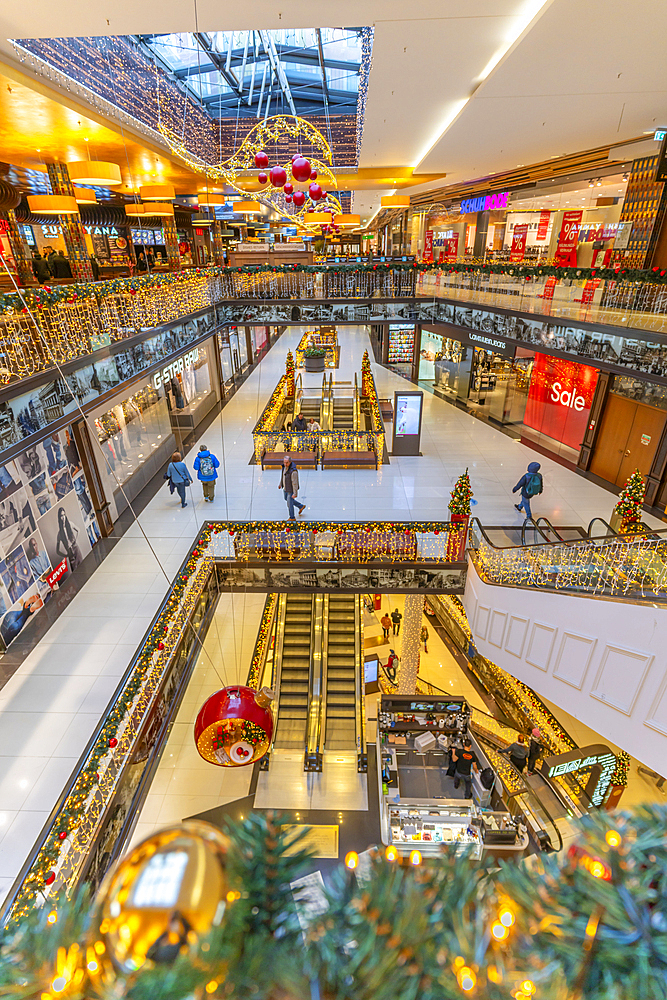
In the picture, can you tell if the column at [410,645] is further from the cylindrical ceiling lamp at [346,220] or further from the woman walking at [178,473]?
the cylindrical ceiling lamp at [346,220]

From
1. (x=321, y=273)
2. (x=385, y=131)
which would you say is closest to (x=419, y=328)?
(x=321, y=273)

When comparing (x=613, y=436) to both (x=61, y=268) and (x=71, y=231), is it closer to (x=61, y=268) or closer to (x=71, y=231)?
(x=61, y=268)

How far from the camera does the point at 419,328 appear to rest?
19.8m

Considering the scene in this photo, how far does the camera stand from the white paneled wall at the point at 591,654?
617cm

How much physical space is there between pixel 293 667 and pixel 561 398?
11420 mm

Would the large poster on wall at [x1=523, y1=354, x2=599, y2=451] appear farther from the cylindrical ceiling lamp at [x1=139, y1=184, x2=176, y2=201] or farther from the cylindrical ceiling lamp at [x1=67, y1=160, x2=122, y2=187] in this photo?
the cylindrical ceiling lamp at [x1=67, y1=160, x2=122, y2=187]

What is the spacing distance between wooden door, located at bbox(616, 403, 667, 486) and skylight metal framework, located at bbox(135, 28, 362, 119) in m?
10.4

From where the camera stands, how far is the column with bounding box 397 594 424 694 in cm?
1243

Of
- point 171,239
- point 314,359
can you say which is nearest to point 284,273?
point 314,359

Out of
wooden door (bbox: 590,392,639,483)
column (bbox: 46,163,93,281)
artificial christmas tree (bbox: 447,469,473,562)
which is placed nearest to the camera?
artificial christmas tree (bbox: 447,469,473,562)

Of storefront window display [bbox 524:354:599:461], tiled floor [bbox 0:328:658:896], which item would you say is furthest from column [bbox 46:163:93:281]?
storefront window display [bbox 524:354:599:461]

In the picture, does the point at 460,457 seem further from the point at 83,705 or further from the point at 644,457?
the point at 83,705

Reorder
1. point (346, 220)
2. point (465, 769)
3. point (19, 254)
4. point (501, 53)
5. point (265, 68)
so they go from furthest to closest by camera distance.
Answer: point (346, 220) < point (265, 68) < point (19, 254) < point (465, 769) < point (501, 53)

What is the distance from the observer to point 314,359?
22.9 m
